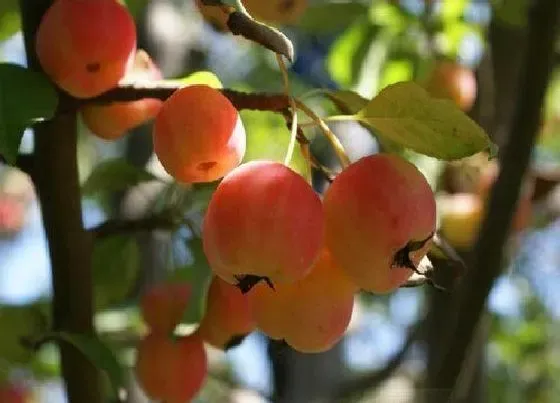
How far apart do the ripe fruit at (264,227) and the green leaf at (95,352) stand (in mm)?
213

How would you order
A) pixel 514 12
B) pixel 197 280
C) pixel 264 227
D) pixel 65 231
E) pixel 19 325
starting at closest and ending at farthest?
pixel 264 227 < pixel 65 231 < pixel 19 325 < pixel 197 280 < pixel 514 12

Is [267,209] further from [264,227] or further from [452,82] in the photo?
[452,82]

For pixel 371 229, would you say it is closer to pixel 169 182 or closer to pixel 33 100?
pixel 33 100

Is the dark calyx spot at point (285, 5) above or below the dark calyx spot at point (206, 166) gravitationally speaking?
below

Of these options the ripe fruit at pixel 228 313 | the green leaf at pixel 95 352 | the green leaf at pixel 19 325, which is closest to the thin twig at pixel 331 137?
the ripe fruit at pixel 228 313

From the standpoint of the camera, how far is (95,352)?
2.27ft

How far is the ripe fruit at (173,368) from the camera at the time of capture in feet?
2.49

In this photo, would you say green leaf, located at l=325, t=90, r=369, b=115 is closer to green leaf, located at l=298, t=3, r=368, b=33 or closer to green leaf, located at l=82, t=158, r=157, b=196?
green leaf, located at l=82, t=158, r=157, b=196

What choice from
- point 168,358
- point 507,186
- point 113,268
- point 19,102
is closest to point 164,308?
point 168,358

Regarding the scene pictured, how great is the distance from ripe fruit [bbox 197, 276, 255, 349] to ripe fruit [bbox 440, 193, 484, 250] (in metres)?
0.66

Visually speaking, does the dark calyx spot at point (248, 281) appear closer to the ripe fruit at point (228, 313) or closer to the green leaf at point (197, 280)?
the ripe fruit at point (228, 313)

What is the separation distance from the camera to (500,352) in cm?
243

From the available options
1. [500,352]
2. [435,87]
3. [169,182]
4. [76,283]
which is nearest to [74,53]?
[76,283]

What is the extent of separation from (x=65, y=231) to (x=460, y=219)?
0.73m
